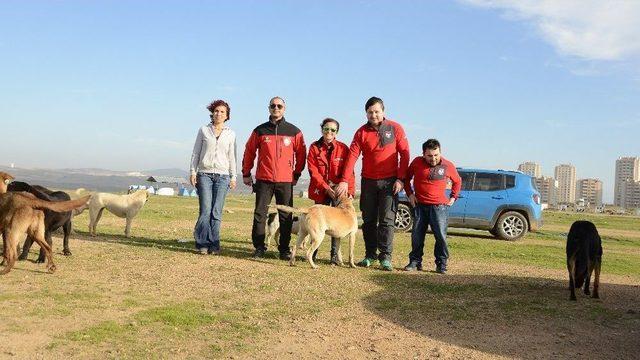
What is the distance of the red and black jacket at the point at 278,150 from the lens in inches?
331

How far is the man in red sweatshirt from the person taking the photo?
786 centimetres

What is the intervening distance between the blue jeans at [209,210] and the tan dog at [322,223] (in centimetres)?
138

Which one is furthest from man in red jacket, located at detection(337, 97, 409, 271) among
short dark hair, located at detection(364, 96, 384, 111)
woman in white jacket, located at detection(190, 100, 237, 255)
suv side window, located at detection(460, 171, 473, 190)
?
suv side window, located at detection(460, 171, 473, 190)

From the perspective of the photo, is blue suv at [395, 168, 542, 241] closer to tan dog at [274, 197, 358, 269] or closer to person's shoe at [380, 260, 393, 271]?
person's shoe at [380, 260, 393, 271]

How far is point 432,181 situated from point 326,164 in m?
1.57

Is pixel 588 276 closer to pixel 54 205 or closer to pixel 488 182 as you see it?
pixel 54 205

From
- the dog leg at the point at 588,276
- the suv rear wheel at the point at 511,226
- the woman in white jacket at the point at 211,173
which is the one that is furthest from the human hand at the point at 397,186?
the suv rear wheel at the point at 511,226

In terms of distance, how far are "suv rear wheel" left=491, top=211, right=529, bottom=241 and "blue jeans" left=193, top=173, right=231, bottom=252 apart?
353 inches

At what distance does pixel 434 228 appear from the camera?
790cm

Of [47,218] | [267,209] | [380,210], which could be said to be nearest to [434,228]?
[380,210]

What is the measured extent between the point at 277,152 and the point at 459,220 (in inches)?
318

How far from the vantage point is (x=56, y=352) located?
12.5ft

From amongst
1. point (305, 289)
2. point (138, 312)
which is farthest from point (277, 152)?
point (138, 312)

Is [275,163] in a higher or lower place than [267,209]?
higher
